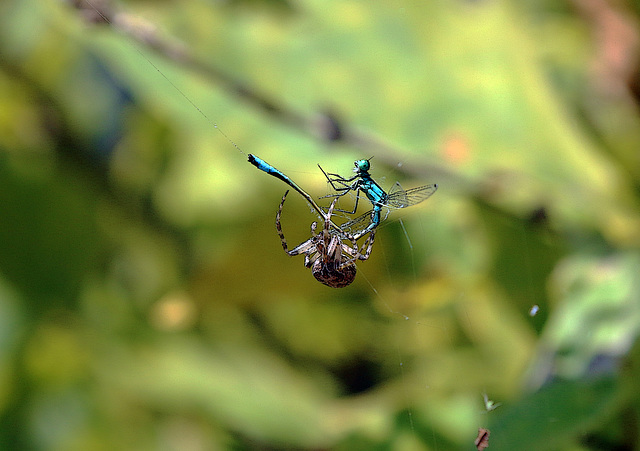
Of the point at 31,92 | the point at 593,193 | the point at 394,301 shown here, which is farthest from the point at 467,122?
the point at 31,92

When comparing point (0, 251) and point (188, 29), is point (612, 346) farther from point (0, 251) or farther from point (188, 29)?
point (0, 251)

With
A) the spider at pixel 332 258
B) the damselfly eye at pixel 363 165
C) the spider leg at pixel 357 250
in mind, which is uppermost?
the damselfly eye at pixel 363 165

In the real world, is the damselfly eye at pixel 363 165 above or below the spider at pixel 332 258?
above

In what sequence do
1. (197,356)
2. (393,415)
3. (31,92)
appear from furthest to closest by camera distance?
(31,92), (197,356), (393,415)

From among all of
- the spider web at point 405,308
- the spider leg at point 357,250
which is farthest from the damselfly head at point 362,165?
the spider web at point 405,308

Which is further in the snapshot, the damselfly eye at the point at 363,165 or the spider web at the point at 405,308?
the spider web at the point at 405,308

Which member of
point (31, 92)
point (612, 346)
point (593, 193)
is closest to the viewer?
point (612, 346)

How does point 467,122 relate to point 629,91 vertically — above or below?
below

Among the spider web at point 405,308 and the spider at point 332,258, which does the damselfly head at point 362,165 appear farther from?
the spider web at point 405,308

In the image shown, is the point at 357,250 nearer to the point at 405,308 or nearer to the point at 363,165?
the point at 363,165
